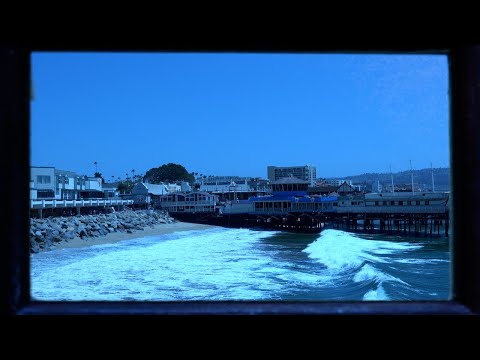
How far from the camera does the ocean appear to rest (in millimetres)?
16047

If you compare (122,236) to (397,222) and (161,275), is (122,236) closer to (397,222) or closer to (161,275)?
(161,275)

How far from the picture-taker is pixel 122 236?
1706 inches

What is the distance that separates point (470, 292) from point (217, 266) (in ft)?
71.1

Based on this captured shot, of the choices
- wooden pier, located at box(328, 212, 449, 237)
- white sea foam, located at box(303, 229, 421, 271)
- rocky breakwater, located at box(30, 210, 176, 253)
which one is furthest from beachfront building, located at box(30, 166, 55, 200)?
white sea foam, located at box(303, 229, 421, 271)

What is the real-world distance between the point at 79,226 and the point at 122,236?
4334mm

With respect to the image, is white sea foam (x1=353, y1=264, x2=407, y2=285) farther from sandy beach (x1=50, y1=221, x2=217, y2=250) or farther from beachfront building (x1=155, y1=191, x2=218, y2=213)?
beachfront building (x1=155, y1=191, x2=218, y2=213)

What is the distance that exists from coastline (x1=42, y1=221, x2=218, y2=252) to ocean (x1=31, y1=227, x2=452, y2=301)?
2364 millimetres

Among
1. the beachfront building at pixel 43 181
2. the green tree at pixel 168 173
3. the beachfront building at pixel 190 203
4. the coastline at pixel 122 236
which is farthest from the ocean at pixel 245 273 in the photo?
the green tree at pixel 168 173

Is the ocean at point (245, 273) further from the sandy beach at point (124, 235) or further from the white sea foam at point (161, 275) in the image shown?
the sandy beach at point (124, 235)

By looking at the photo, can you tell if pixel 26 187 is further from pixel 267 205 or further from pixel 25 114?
pixel 267 205

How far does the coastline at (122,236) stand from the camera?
115ft

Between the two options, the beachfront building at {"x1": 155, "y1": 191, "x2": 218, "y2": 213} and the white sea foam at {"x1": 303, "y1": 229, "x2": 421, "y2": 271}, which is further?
the beachfront building at {"x1": 155, "y1": 191, "x2": 218, "y2": 213}
